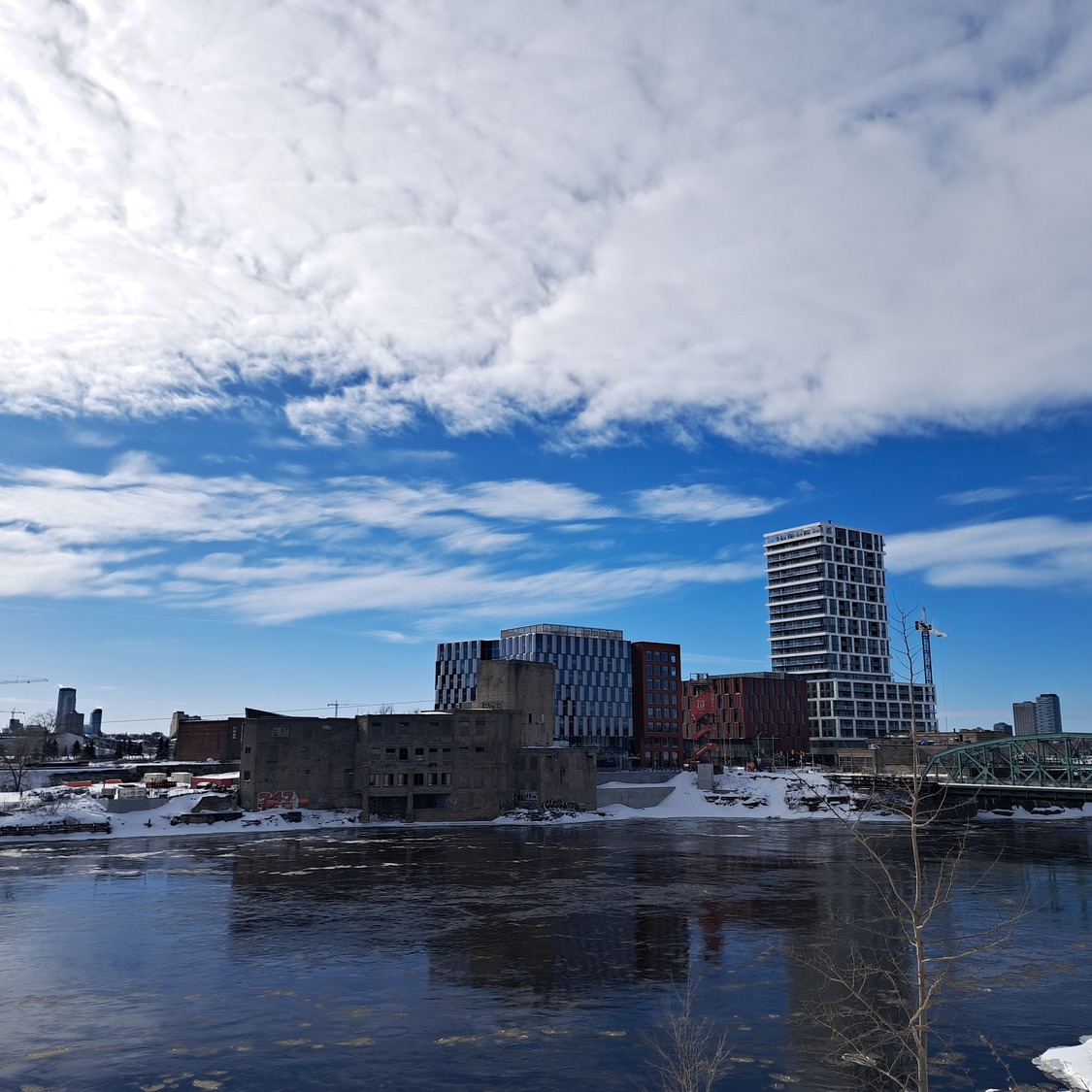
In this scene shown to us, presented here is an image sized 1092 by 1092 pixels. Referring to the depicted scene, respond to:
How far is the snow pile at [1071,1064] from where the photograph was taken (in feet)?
110

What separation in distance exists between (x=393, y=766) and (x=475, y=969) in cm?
10015

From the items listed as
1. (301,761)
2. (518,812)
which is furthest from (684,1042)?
(301,761)

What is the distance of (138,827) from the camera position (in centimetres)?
13488

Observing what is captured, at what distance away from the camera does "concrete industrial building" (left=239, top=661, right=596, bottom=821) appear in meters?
147

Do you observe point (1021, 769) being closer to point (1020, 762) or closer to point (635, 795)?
point (1020, 762)

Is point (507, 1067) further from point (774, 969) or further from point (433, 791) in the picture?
point (433, 791)

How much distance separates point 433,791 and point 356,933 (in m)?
89.9

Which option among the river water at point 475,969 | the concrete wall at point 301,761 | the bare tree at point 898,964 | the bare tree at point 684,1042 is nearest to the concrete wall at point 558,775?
the concrete wall at point 301,761

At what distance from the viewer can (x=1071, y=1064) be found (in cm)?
3538

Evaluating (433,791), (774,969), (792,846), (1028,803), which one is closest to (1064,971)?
(774,969)

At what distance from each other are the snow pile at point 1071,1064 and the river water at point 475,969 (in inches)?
31.8

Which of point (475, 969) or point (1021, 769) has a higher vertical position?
point (1021, 769)

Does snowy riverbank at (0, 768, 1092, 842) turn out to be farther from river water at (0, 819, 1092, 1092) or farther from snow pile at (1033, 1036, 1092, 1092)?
snow pile at (1033, 1036, 1092, 1092)

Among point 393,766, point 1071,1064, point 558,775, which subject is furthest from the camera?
point 558,775
